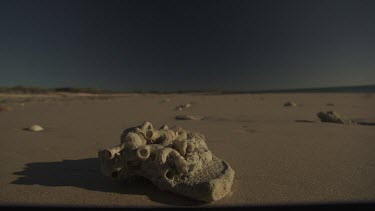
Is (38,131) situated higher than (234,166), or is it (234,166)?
(38,131)

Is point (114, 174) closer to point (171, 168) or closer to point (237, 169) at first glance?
point (171, 168)

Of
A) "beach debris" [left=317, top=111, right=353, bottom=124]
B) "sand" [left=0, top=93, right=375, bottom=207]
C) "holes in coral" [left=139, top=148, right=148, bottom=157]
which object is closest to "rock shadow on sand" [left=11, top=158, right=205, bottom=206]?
"sand" [left=0, top=93, right=375, bottom=207]

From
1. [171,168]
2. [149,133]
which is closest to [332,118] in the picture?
[149,133]

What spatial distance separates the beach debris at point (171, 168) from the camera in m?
1.61

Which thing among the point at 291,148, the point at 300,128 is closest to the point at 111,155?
the point at 291,148

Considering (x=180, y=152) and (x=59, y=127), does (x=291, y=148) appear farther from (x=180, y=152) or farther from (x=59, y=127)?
(x=59, y=127)

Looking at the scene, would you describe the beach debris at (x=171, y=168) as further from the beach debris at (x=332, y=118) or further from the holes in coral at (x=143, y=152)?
the beach debris at (x=332, y=118)

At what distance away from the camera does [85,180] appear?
6.44 feet

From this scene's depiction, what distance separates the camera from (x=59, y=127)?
14.4 ft

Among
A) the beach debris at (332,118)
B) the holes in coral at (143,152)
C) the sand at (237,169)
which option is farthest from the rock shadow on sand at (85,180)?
the beach debris at (332,118)

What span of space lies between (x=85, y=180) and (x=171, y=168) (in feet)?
2.08

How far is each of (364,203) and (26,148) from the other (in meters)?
2.81

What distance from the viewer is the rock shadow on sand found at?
1.68 m

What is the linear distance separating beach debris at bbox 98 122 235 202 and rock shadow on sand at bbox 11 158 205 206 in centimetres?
5
